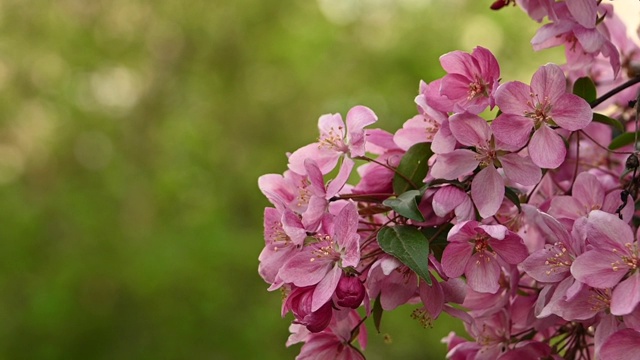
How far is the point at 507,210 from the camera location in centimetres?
81

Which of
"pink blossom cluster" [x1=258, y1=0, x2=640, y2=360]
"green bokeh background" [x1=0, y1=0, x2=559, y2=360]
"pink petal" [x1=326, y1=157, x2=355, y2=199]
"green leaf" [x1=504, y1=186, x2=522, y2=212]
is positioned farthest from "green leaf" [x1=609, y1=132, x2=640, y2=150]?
"green bokeh background" [x1=0, y1=0, x2=559, y2=360]

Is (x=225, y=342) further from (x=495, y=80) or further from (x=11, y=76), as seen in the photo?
(x=495, y=80)

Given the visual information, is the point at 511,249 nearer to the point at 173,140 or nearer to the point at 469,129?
the point at 469,129

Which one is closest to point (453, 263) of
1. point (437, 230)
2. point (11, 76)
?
point (437, 230)

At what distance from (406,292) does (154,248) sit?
3.36 metres

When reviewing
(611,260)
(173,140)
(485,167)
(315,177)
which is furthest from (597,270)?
(173,140)

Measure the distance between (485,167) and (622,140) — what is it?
26cm

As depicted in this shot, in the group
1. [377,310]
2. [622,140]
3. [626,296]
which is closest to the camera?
[626,296]

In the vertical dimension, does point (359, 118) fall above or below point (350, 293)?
above

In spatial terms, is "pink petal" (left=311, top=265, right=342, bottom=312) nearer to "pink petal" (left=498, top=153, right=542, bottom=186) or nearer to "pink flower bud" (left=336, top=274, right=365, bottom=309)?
"pink flower bud" (left=336, top=274, right=365, bottom=309)

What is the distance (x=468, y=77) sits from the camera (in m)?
0.71

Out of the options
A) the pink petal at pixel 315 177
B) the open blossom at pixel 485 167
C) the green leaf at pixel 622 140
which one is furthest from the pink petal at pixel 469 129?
the green leaf at pixel 622 140

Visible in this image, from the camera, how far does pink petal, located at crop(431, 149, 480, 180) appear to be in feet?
2.23

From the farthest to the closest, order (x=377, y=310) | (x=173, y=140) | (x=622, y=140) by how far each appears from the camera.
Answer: (x=173, y=140), (x=622, y=140), (x=377, y=310)
